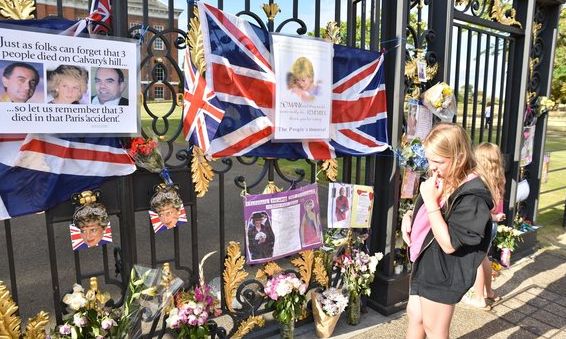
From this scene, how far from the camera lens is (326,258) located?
11.2 feet

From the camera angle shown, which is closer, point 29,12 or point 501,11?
point 29,12

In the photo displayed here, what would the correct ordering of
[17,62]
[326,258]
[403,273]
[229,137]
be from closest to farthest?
1. [17,62]
2. [229,137]
3. [326,258]
4. [403,273]

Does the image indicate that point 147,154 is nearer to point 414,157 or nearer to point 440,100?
point 414,157

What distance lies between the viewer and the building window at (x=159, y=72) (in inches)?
98.0

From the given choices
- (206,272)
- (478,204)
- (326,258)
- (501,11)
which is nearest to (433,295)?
(478,204)

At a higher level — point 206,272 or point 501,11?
point 501,11

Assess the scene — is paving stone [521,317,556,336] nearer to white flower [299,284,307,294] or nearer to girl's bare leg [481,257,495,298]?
girl's bare leg [481,257,495,298]

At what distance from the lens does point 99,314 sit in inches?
94.6

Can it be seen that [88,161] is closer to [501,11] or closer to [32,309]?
[32,309]

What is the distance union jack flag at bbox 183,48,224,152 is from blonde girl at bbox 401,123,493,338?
4.17ft

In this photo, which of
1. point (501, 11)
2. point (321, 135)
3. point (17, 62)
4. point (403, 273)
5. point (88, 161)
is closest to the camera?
point (17, 62)

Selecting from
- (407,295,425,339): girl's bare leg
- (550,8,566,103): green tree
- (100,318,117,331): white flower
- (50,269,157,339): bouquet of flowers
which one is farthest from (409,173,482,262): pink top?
(550,8,566,103): green tree

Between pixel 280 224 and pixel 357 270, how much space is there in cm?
88

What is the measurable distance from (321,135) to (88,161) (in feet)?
5.23
